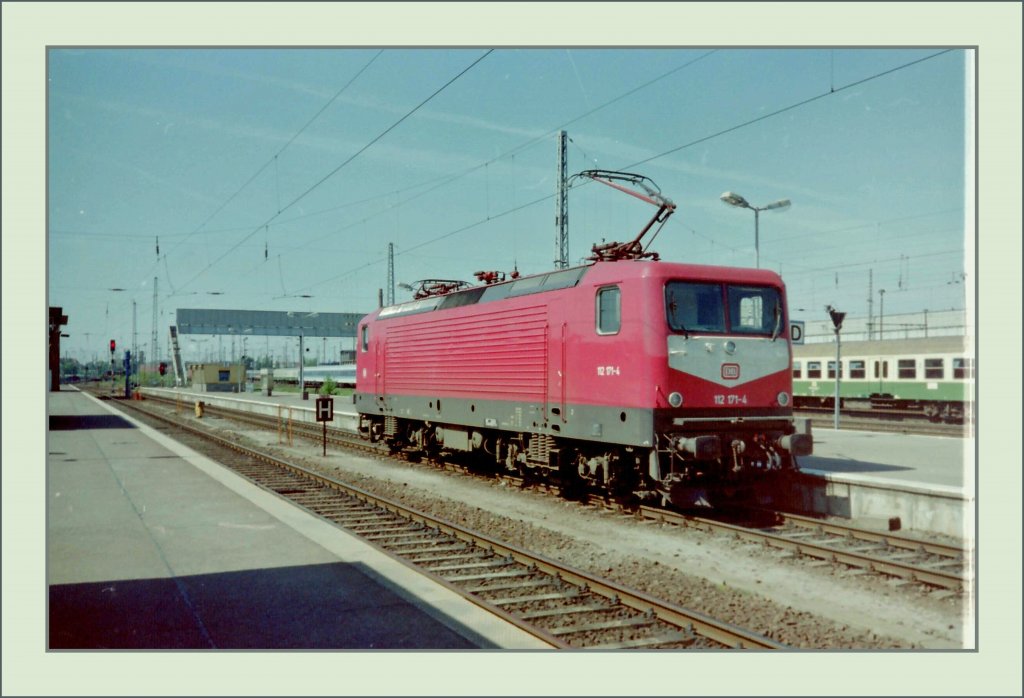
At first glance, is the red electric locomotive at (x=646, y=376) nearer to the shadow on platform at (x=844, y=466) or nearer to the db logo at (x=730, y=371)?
the db logo at (x=730, y=371)

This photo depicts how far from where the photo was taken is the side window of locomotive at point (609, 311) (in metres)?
11.6

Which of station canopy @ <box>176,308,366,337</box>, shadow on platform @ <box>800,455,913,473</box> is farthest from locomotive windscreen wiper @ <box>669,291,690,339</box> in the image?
station canopy @ <box>176,308,366,337</box>

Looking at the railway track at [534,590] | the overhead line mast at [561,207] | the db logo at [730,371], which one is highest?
the overhead line mast at [561,207]

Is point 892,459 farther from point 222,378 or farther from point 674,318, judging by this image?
point 222,378

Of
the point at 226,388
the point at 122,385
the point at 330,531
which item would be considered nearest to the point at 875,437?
the point at 330,531

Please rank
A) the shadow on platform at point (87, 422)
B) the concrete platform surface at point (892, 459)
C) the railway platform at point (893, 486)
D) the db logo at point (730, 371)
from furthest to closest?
the shadow on platform at point (87, 422) < the concrete platform surface at point (892, 459) < the db logo at point (730, 371) < the railway platform at point (893, 486)

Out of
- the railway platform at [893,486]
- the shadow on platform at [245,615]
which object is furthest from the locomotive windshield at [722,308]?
the shadow on platform at [245,615]

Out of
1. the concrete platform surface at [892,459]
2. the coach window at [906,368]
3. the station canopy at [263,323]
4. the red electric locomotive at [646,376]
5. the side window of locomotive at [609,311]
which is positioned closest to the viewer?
the red electric locomotive at [646,376]

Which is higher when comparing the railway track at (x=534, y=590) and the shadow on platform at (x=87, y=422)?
the railway track at (x=534, y=590)

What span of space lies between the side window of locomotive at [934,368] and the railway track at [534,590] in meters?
23.6

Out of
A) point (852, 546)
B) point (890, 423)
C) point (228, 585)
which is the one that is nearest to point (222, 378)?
point (890, 423)

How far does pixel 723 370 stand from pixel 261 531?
22.6 ft

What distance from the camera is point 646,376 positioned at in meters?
11.0

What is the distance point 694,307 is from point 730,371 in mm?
1076
